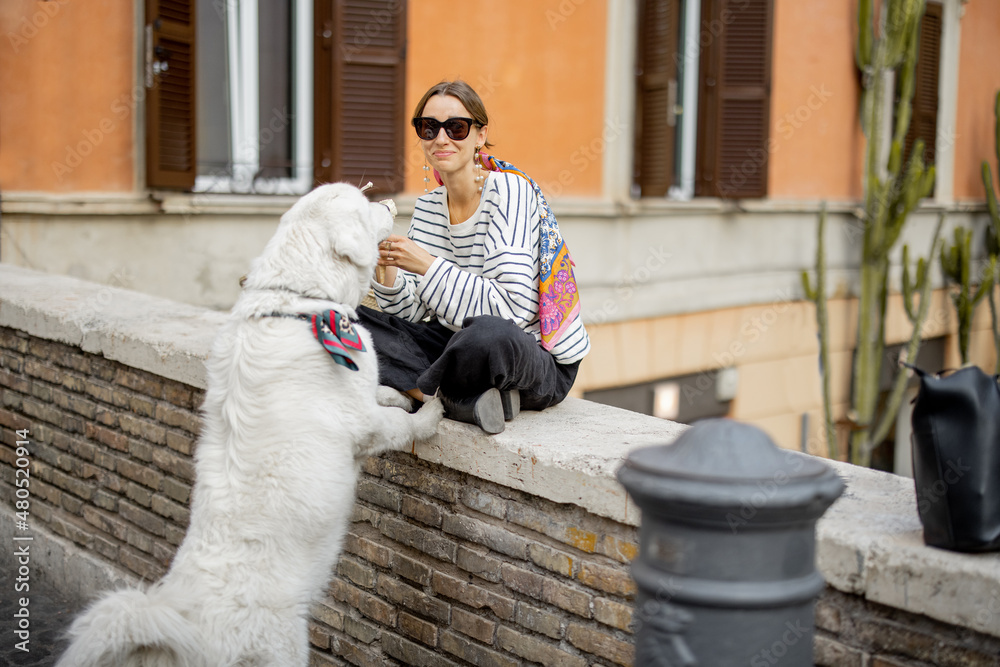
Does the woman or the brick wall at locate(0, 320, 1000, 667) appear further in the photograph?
the woman

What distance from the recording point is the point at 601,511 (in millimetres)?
2592

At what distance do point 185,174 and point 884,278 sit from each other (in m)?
7.83

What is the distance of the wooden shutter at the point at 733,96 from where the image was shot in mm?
9984

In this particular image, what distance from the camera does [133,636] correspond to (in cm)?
223

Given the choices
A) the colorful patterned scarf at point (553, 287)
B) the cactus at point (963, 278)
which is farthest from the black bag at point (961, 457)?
the cactus at point (963, 278)

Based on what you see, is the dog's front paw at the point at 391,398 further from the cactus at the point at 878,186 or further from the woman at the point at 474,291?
the cactus at the point at 878,186

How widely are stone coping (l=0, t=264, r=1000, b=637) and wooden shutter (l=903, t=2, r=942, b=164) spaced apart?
1045cm

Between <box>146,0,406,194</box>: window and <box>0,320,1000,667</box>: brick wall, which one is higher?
<box>146,0,406,194</box>: window

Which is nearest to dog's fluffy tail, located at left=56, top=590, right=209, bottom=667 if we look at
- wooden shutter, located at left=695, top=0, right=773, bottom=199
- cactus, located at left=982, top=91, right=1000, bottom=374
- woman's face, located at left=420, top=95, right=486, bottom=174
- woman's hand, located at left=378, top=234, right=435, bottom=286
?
woman's hand, located at left=378, top=234, right=435, bottom=286

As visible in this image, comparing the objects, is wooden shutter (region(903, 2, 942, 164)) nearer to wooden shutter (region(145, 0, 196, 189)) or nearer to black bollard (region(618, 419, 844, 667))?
wooden shutter (region(145, 0, 196, 189))

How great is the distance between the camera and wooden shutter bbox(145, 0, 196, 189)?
673cm

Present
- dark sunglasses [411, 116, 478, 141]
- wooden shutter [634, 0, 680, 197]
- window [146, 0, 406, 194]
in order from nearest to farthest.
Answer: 1. dark sunglasses [411, 116, 478, 141]
2. window [146, 0, 406, 194]
3. wooden shutter [634, 0, 680, 197]

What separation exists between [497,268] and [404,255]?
1.05 feet

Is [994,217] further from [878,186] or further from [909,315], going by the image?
[878,186]
